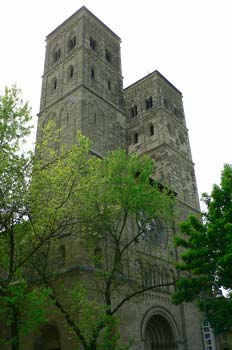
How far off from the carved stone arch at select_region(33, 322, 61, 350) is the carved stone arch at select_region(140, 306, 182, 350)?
25.7 ft

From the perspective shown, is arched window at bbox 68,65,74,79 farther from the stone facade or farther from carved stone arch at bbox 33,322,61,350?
carved stone arch at bbox 33,322,61,350

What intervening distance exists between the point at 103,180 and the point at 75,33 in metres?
26.1

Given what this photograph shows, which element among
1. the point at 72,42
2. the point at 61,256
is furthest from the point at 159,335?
the point at 72,42

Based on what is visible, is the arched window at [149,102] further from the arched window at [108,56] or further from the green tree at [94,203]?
the green tree at [94,203]

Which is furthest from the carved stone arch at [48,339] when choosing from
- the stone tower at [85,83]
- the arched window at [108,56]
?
the arched window at [108,56]

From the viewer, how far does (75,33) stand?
124ft

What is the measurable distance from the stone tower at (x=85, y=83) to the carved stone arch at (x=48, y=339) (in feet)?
43.8

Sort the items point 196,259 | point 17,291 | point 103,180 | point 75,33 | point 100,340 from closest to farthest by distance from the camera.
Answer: point 17,291
point 103,180
point 196,259
point 100,340
point 75,33

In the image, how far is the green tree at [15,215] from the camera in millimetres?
12758

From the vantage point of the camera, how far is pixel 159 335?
27734 millimetres

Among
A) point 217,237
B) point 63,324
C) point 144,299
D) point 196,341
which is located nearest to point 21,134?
point 217,237

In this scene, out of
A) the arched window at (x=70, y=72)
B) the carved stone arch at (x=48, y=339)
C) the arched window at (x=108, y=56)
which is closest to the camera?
the carved stone arch at (x=48, y=339)

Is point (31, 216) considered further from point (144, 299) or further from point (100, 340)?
point (144, 299)

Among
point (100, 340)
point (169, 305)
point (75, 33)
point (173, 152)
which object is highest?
point (75, 33)
